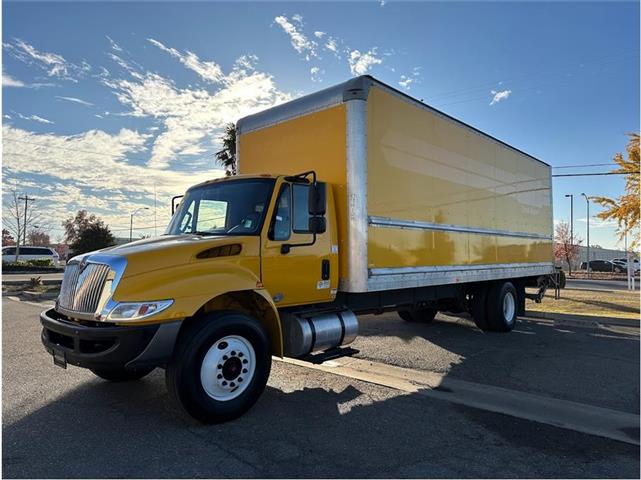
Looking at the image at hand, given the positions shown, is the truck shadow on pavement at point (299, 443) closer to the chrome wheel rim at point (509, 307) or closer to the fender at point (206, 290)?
the fender at point (206, 290)

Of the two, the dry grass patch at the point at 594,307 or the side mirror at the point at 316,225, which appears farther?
the dry grass patch at the point at 594,307

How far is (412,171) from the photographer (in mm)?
7035

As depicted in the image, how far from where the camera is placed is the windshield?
210 inches

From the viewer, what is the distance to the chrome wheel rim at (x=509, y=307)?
1006 cm

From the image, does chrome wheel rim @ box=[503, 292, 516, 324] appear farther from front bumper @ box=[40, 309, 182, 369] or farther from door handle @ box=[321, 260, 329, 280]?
front bumper @ box=[40, 309, 182, 369]

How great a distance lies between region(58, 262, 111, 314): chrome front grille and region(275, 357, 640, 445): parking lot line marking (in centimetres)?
352

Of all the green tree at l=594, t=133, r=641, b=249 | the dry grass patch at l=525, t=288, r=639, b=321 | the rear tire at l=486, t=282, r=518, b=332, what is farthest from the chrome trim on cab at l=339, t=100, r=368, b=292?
the green tree at l=594, t=133, r=641, b=249

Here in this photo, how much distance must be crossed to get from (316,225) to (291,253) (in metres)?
0.46

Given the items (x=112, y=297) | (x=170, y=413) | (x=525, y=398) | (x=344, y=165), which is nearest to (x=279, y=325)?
(x=170, y=413)

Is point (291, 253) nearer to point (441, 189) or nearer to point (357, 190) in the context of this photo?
point (357, 190)

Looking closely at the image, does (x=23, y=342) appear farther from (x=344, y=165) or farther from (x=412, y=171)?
(x=412, y=171)

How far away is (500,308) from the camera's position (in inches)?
384

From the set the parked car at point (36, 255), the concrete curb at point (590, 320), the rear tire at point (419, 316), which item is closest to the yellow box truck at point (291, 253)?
the rear tire at point (419, 316)

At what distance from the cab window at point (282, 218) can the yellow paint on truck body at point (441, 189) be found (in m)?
1.19
